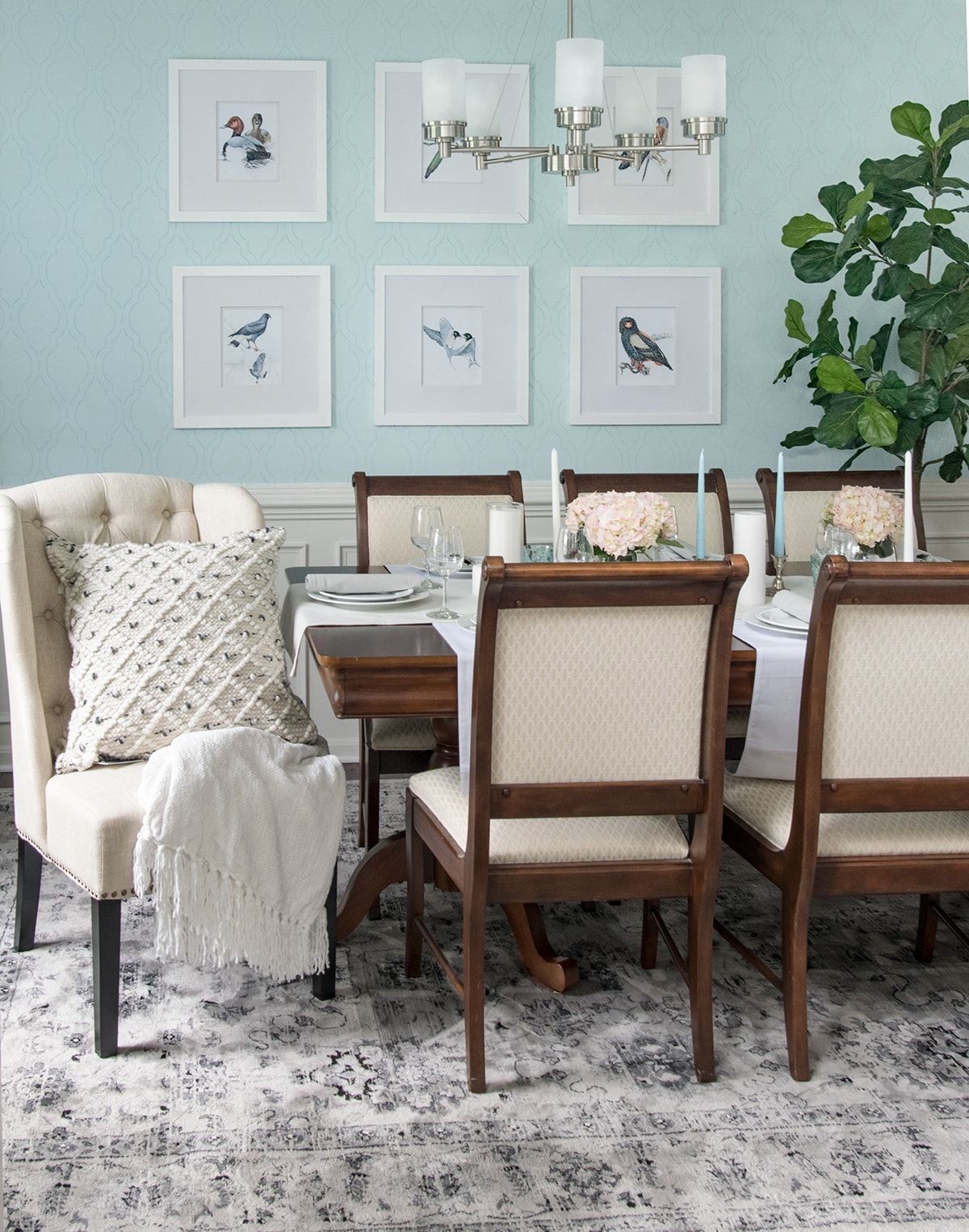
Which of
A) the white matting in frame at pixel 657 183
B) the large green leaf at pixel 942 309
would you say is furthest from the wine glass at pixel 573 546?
the white matting in frame at pixel 657 183

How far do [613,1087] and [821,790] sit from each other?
0.64 m

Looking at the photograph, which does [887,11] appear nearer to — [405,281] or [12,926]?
[405,281]

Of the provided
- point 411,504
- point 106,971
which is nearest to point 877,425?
point 411,504

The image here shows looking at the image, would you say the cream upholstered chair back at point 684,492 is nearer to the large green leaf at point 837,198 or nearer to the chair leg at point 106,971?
the large green leaf at point 837,198

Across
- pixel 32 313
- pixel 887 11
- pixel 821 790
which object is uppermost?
pixel 887 11

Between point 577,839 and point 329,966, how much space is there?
666 mm

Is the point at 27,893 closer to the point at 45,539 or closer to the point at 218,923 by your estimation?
the point at 218,923

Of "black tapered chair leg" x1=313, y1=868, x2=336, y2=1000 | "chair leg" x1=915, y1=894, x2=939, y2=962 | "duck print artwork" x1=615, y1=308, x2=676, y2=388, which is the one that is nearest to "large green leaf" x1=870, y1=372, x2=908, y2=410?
"duck print artwork" x1=615, y1=308, x2=676, y2=388

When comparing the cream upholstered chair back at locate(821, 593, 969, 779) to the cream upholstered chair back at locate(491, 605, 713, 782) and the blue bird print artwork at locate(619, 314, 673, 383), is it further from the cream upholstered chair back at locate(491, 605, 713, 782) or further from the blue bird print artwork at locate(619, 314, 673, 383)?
the blue bird print artwork at locate(619, 314, 673, 383)

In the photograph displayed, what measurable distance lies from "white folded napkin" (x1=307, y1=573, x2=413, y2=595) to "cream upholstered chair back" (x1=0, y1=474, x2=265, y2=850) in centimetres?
21

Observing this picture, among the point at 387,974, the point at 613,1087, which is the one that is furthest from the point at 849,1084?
the point at 387,974

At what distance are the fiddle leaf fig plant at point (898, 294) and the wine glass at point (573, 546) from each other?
1.47 metres

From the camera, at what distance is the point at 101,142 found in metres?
3.91

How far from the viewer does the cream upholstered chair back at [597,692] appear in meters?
2.01
